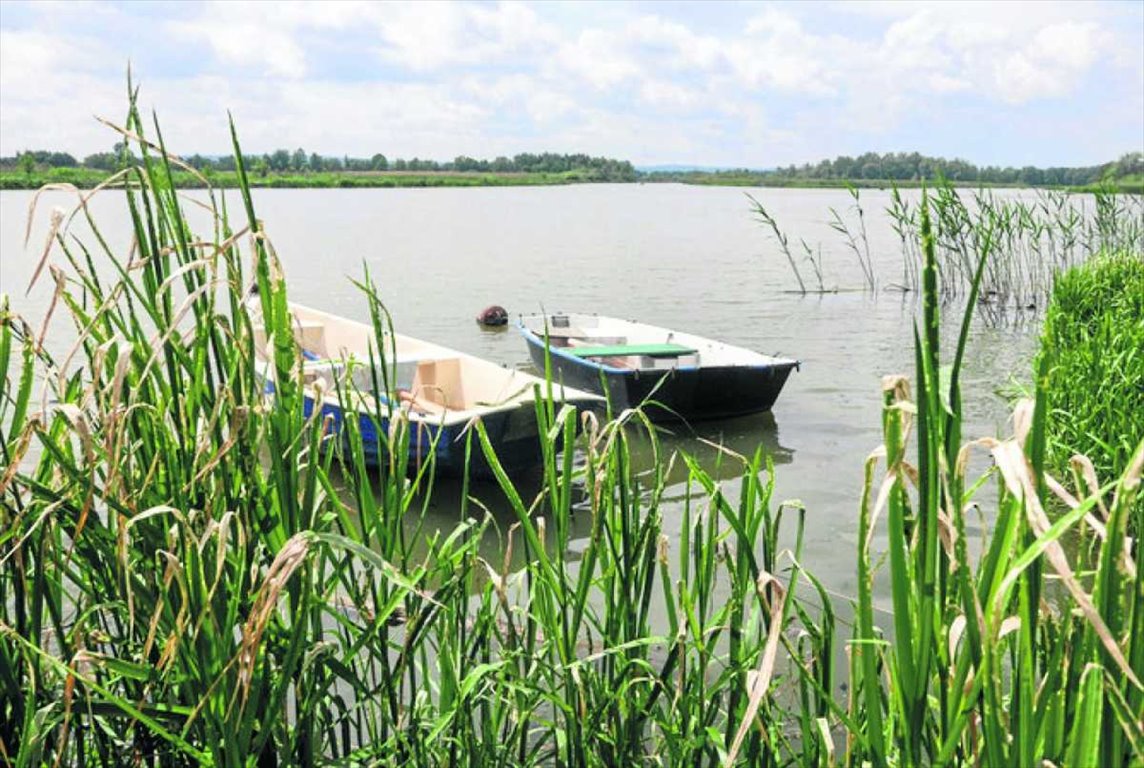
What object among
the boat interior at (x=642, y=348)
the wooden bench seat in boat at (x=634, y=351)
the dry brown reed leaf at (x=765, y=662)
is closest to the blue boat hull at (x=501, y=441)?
the boat interior at (x=642, y=348)

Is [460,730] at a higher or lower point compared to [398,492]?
lower

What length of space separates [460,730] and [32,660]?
0.73 metres

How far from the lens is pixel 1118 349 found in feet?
25.3

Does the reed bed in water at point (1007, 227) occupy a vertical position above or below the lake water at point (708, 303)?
above

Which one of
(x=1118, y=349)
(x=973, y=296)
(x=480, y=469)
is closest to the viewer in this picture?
(x=973, y=296)

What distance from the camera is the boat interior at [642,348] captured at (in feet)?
38.8

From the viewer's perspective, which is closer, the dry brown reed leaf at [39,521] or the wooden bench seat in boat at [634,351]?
the dry brown reed leaf at [39,521]

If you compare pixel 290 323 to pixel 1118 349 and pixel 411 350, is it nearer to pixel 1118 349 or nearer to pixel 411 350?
pixel 1118 349

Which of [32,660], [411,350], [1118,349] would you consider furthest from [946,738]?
[411,350]

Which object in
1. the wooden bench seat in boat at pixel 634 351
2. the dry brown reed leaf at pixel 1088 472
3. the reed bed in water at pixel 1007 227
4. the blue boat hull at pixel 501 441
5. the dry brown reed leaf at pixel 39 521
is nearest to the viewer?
the dry brown reed leaf at pixel 1088 472

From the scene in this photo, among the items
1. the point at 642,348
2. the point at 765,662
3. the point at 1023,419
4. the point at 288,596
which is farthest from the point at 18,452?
the point at 642,348

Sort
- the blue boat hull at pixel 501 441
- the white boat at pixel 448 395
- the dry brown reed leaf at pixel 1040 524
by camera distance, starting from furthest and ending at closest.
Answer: the blue boat hull at pixel 501 441 < the white boat at pixel 448 395 < the dry brown reed leaf at pixel 1040 524

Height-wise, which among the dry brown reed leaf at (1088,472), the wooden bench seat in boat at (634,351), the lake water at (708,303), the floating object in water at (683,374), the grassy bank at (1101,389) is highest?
the dry brown reed leaf at (1088,472)

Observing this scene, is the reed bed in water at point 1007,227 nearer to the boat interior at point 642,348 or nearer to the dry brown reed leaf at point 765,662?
the boat interior at point 642,348
